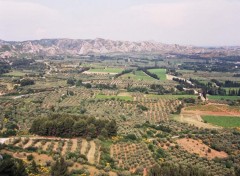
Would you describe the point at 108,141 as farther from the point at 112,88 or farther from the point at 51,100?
the point at 112,88

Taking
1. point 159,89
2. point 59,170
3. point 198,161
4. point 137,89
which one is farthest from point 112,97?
point 59,170

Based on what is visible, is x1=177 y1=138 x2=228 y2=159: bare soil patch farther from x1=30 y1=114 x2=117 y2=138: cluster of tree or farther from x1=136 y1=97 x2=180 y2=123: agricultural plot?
x1=136 y1=97 x2=180 y2=123: agricultural plot

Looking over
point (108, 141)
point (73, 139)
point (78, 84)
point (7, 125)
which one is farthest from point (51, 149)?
point (78, 84)

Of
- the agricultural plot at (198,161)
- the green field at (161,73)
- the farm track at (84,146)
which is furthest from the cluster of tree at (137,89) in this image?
the farm track at (84,146)

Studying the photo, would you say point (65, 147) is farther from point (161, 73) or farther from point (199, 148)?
point (161, 73)

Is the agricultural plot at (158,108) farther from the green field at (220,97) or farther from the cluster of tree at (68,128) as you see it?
the cluster of tree at (68,128)

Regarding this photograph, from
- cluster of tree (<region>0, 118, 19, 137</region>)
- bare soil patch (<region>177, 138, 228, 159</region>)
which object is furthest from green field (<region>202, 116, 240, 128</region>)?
cluster of tree (<region>0, 118, 19, 137</region>)
